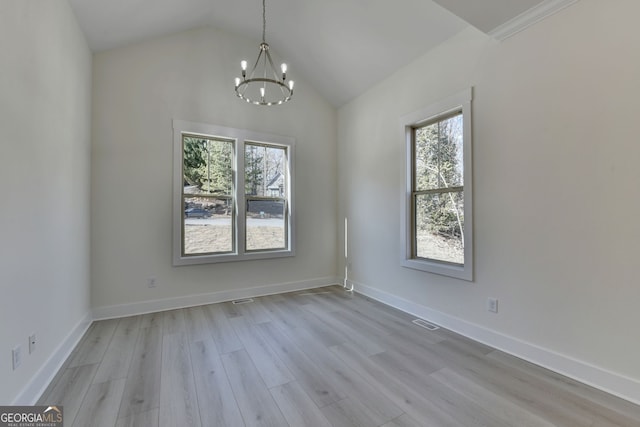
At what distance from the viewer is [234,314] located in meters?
3.47

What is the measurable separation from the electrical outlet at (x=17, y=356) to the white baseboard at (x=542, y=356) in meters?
3.48

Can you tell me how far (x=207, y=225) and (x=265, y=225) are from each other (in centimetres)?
86

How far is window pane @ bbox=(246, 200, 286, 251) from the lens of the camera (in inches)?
171

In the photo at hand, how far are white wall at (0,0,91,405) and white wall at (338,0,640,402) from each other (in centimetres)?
350

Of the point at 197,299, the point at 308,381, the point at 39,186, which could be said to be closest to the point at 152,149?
the point at 39,186

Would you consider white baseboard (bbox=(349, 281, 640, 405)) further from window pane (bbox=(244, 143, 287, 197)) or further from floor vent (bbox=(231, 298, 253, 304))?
window pane (bbox=(244, 143, 287, 197))

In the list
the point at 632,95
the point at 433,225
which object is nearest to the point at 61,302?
the point at 433,225

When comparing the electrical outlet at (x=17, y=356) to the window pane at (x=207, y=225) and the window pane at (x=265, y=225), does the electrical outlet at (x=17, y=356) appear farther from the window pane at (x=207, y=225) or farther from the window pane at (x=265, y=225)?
the window pane at (x=265, y=225)

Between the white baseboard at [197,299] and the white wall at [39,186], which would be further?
the white baseboard at [197,299]

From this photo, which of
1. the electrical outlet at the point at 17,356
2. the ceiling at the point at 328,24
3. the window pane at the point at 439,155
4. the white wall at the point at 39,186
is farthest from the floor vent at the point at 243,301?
the ceiling at the point at 328,24

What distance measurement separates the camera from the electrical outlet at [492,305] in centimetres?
262

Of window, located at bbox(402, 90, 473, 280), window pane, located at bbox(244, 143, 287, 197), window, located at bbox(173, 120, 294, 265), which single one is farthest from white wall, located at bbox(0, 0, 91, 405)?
window, located at bbox(402, 90, 473, 280)

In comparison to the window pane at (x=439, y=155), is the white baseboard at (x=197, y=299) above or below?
below

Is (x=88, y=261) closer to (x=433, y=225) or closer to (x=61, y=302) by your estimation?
(x=61, y=302)
